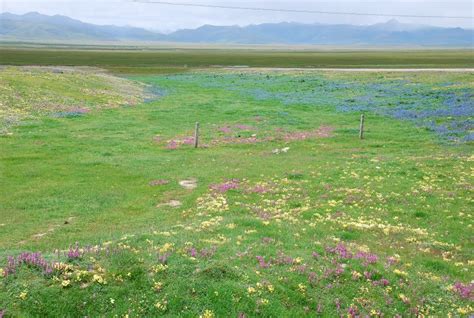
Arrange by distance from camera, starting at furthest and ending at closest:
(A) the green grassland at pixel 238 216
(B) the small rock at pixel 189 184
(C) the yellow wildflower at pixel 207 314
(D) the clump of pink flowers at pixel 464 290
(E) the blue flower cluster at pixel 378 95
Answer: (E) the blue flower cluster at pixel 378 95 < (B) the small rock at pixel 189 184 < (D) the clump of pink flowers at pixel 464 290 < (A) the green grassland at pixel 238 216 < (C) the yellow wildflower at pixel 207 314

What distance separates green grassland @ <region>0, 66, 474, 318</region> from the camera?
13.5 metres

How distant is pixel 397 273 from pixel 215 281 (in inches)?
263

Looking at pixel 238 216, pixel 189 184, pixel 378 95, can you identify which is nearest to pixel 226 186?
pixel 189 184

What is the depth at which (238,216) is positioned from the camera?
22.0m

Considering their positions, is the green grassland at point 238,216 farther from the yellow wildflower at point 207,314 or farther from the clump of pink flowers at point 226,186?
the clump of pink flowers at point 226,186

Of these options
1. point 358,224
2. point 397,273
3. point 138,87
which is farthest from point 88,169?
point 138,87

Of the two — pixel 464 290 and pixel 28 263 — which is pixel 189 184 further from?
pixel 464 290

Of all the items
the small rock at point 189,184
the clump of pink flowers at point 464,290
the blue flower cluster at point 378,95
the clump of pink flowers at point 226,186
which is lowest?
the small rock at point 189,184

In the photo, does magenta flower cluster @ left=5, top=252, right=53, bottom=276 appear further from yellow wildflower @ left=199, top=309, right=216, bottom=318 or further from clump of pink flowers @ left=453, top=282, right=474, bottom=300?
clump of pink flowers @ left=453, top=282, right=474, bottom=300

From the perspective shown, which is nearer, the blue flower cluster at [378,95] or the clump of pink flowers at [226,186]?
the clump of pink flowers at [226,186]

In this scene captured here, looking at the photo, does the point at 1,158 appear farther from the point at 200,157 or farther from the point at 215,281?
the point at 215,281

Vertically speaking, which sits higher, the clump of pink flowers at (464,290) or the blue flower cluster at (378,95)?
the blue flower cluster at (378,95)

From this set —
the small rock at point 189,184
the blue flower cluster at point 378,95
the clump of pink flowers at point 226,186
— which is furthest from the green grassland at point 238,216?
the blue flower cluster at point 378,95

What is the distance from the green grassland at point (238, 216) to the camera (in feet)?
44.3
